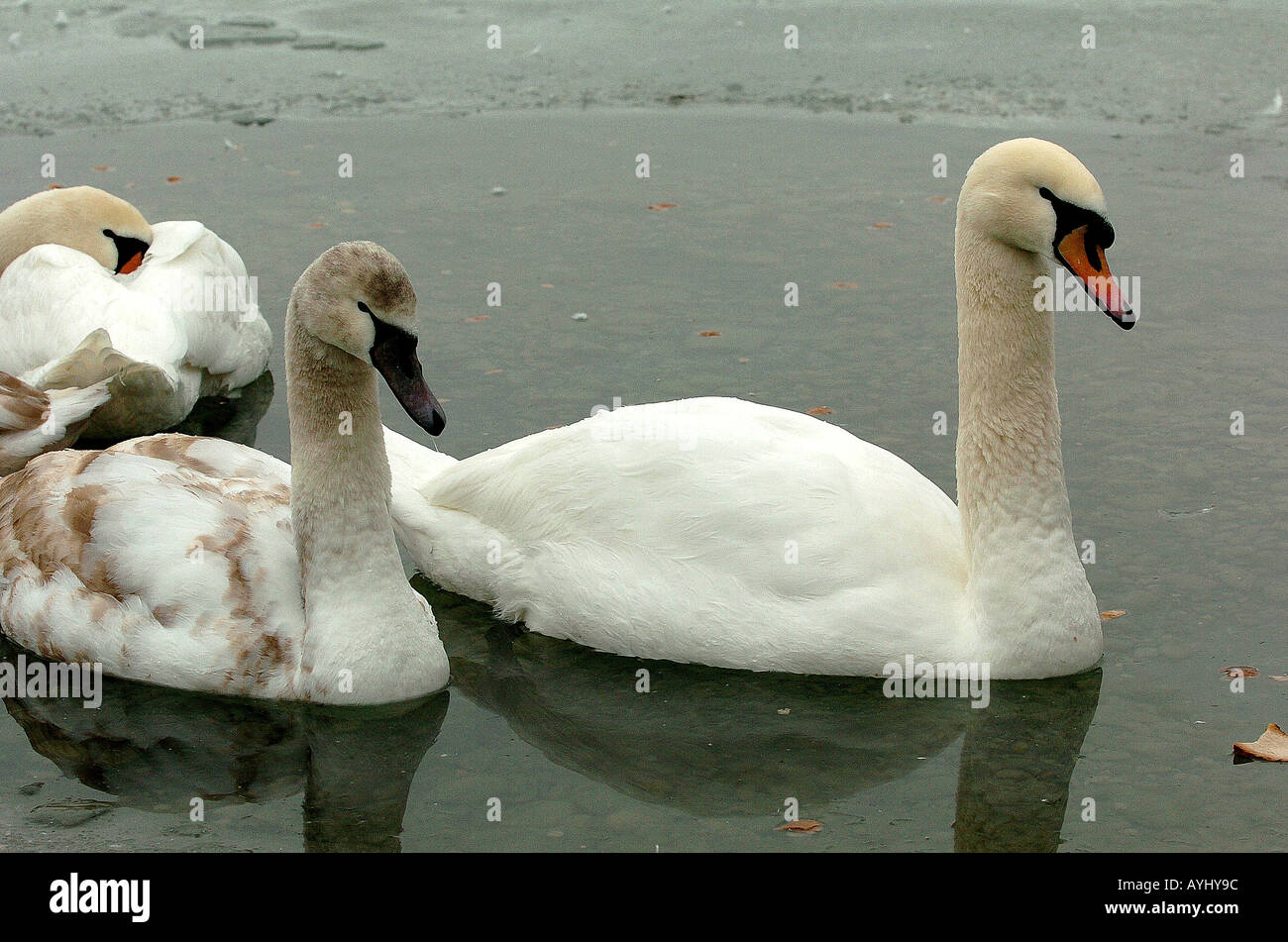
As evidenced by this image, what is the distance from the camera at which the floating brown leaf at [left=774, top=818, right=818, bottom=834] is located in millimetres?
4508

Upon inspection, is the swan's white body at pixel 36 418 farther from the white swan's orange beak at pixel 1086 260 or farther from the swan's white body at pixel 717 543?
the white swan's orange beak at pixel 1086 260

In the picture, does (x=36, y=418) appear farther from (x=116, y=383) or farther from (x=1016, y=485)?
(x=1016, y=485)

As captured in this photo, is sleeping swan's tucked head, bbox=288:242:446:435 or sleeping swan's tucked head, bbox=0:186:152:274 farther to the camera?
sleeping swan's tucked head, bbox=0:186:152:274

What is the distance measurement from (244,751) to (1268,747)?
3.09 metres

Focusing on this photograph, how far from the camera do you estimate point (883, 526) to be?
5.24 m

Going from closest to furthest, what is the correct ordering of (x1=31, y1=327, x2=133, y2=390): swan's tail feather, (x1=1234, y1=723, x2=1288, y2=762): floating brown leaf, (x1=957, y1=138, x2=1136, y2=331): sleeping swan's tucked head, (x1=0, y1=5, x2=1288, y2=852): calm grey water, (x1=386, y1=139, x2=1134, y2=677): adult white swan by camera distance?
(x1=0, y1=5, x2=1288, y2=852): calm grey water → (x1=1234, y1=723, x2=1288, y2=762): floating brown leaf → (x1=957, y1=138, x2=1136, y2=331): sleeping swan's tucked head → (x1=386, y1=139, x2=1134, y2=677): adult white swan → (x1=31, y1=327, x2=133, y2=390): swan's tail feather

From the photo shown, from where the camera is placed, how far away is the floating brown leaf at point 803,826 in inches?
177

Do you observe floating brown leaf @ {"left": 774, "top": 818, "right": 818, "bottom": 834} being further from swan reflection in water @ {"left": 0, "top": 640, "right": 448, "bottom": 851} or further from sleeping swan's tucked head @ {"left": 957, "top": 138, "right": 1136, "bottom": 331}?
sleeping swan's tucked head @ {"left": 957, "top": 138, "right": 1136, "bottom": 331}

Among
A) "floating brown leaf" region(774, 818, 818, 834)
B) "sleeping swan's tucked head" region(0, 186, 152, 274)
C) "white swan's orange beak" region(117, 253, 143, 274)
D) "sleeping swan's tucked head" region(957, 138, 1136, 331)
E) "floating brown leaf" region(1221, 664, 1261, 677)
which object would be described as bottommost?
"floating brown leaf" region(774, 818, 818, 834)

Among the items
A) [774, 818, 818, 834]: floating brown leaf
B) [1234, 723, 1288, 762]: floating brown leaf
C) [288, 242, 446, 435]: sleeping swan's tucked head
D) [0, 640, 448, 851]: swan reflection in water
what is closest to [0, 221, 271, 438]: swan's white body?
[0, 640, 448, 851]: swan reflection in water

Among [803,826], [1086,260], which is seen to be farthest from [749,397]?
[803,826]

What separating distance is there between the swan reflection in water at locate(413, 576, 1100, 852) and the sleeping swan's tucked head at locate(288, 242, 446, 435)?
3.51 ft

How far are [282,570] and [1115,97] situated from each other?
27.0ft

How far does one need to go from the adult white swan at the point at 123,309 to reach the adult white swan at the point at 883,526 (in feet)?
7.84
